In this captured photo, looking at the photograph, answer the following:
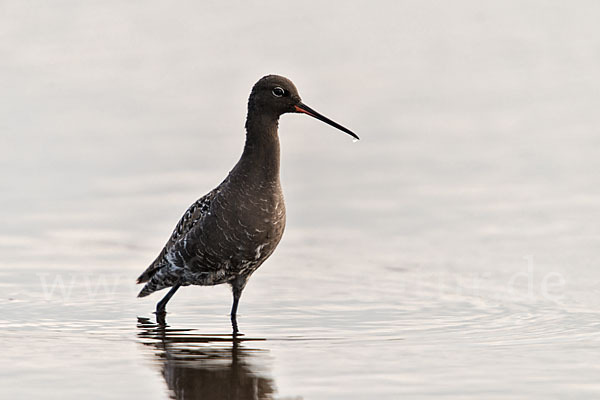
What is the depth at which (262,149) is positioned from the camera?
10.7 metres

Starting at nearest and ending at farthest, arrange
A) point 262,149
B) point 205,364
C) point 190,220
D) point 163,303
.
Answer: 1. point 205,364
2. point 262,149
3. point 190,220
4. point 163,303

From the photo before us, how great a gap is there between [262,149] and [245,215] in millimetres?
682

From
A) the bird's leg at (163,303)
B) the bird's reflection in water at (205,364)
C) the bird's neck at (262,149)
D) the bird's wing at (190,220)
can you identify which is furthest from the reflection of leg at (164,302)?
the bird's neck at (262,149)

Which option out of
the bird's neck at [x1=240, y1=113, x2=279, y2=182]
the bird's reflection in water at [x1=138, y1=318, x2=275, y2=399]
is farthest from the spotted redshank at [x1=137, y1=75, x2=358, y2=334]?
the bird's reflection in water at [x1=138, y1=318, x2=275, y2=399]

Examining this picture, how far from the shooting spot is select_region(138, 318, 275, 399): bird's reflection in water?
788cm

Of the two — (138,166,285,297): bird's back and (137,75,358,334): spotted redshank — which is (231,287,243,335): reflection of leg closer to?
(137,75,358,334): spotted redshank

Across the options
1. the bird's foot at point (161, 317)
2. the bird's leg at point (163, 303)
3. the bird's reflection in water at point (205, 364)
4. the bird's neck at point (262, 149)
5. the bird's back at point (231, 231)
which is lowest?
the bird's reflection in water at point (205, 364)

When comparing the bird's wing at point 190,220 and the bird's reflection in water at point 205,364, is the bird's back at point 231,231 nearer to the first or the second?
the bird's wing at point 190,220

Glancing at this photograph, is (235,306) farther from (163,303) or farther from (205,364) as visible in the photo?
(205,364)

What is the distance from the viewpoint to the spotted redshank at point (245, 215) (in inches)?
412

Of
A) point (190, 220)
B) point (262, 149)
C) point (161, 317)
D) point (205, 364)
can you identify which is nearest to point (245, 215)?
point (262, 149)

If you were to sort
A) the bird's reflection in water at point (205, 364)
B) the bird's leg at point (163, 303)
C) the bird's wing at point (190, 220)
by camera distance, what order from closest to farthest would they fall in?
the bird's reflection in water at point (205, 364)
the bird's wing at point (190, 220)
the bird's leg at point (163, 303)

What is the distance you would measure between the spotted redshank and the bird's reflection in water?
2.06ft

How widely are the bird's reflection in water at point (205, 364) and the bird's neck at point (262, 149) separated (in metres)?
1.61
